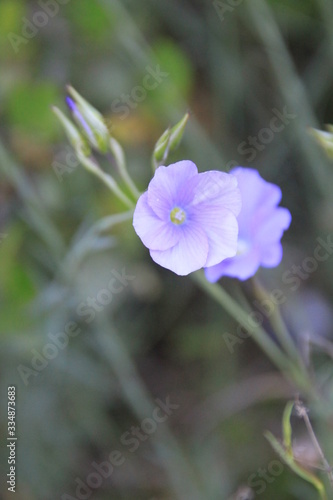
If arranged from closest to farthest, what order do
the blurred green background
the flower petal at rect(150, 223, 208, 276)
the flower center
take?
the flower petal at rect(150, 223, 208, 276), the flower center, the blurred green background

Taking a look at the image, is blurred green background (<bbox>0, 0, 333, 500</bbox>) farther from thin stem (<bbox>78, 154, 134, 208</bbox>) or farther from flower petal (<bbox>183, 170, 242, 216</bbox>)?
flower petal (<bbox>183, 170, 242, 216</bbox>)

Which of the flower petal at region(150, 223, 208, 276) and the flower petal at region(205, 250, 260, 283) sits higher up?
the flower petal at region(150, 223, 208, 276)

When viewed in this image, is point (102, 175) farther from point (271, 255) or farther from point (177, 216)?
point (271, 255)

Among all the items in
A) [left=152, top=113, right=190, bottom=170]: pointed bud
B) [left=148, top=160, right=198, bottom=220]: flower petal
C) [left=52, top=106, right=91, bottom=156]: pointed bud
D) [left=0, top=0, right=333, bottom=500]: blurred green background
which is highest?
[left=52, top=106, right=91, bottom=156]: pointed bud

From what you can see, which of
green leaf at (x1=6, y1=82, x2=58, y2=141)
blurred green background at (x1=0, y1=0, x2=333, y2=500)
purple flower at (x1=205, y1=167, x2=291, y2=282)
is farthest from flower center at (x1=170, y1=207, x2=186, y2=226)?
green leaf at (x1=6, y1=82, x2=58, y2=141)

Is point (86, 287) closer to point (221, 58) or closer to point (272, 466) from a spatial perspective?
point (272, 466)

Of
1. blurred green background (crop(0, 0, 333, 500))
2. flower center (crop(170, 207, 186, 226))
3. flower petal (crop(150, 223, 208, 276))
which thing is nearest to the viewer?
flower petal (crop(150, 223, 208, 276))

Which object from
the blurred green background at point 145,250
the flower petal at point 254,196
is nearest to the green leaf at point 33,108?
the blurred green background at point 145,250

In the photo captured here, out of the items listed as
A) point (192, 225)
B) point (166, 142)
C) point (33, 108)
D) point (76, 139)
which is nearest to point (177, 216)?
point (192, 225)

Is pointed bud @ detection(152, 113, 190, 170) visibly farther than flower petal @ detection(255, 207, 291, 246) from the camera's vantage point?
No

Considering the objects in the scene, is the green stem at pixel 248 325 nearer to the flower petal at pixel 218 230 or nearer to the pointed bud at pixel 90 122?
the flower petal at pixel 218 230
